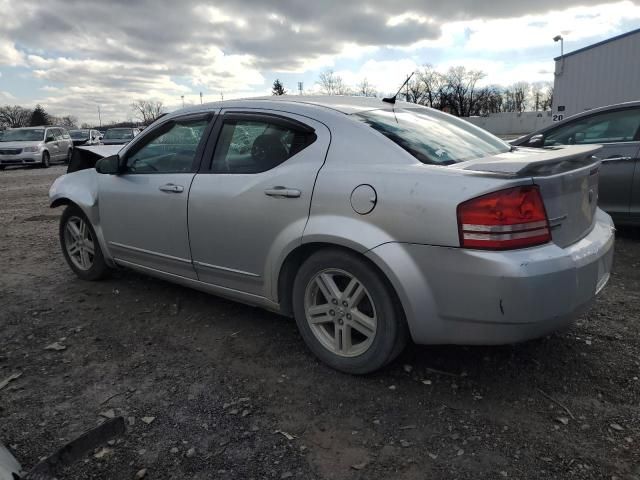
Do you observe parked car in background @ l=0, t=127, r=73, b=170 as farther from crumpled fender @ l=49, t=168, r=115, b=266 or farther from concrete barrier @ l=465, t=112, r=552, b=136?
concrete barrier @ l=465, t=112, r=552, b=136

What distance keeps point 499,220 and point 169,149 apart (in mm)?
2551

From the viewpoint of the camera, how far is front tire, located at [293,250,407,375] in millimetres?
2709

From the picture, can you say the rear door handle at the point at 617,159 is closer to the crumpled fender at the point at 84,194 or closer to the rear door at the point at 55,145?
the crumpled fender at the point at 84,194

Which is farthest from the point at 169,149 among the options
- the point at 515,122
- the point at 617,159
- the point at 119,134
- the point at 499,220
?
the point at 515,122

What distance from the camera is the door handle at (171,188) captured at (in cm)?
361

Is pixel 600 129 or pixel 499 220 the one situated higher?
pixel 600 129

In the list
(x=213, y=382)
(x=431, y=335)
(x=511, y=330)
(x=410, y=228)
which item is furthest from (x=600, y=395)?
(x=213, y=382)

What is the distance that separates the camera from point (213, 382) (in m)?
2.97

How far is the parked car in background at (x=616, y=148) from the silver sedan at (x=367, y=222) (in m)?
2.72

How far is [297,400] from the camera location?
2.75 meters

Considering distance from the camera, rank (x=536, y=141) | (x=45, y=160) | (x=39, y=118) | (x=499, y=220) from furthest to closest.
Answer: (x=39, y=118)
(x=45, y=160)
(x=536, y=141)
(x=499, y=220)

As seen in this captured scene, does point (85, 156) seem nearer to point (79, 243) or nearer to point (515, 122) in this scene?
point (79, 243)

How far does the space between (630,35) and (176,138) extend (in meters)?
20.9

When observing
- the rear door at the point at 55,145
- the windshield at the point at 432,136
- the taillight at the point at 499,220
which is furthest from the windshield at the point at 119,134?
the taillight at the point at 499,220
